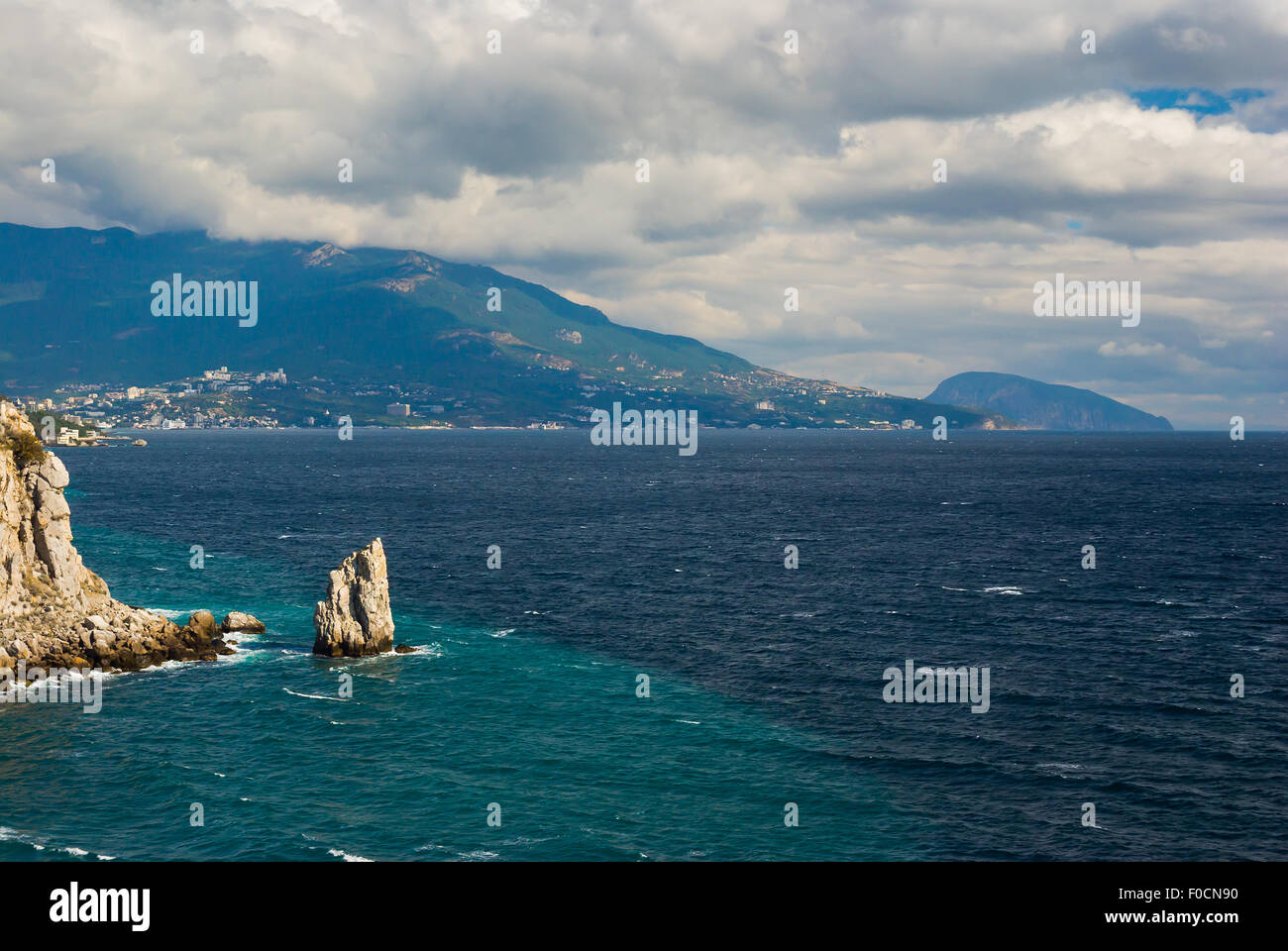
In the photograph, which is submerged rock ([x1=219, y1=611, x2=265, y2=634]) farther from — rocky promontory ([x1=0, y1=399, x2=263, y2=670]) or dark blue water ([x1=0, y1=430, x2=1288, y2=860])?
rocky promontory ([x1=0, y1=399, x2=263, y2=670])

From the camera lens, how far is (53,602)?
3551 inches

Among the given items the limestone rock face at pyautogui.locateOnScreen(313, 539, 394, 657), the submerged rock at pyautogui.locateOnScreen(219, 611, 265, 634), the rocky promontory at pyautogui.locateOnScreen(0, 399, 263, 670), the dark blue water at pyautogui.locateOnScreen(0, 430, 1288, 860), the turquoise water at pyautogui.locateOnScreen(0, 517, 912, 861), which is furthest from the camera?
the submerged rock at pyautogui.locateOnScreen(219, 611, 265, 634)

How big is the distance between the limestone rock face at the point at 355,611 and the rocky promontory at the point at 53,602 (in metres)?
10.7

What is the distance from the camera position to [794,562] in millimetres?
144875

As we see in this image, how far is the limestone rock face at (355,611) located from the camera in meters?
92.9

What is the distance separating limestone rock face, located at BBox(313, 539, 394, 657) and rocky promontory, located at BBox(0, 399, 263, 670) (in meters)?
10.7

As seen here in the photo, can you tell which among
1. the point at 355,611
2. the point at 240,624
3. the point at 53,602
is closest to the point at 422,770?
the point at 355,611

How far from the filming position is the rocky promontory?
86812mm

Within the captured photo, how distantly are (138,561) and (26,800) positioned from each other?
86.4 metres

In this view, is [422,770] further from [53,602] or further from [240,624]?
[53,602]

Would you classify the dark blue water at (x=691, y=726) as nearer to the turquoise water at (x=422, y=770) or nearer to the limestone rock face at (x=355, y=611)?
the turquoise water at (x=422, y=770)

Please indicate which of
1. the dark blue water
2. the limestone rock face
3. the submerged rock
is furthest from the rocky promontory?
the limestone rock face

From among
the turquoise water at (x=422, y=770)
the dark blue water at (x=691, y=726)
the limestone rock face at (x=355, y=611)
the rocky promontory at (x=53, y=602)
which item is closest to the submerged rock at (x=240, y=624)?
the dark blue water at (x=691, y=726)
